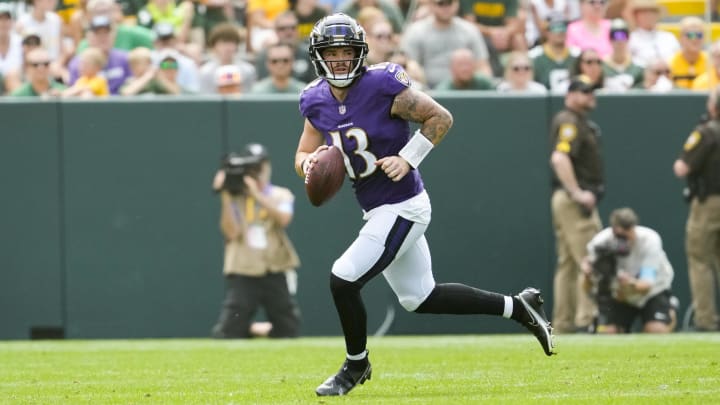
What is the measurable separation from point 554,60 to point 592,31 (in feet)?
2.60

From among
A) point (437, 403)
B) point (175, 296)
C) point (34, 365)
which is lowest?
point (175, 296)

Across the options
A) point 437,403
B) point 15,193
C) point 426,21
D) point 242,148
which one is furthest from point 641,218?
point 437,403

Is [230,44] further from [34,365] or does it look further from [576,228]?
[34,365]

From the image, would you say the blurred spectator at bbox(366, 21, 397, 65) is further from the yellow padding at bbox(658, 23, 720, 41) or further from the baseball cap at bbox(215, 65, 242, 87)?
the yellow padding at bbox(658, 23, 720, 41)

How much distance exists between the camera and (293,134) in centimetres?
1430

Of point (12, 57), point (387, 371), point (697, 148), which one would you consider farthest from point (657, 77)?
point (387, 371)

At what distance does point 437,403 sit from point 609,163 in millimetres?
7946

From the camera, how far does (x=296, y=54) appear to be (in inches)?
601

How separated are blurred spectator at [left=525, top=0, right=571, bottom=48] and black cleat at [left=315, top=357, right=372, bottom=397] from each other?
29.8 feet

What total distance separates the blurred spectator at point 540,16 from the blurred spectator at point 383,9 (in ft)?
4.48

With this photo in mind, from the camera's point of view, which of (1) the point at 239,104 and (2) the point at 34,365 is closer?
(2) the point at 34,365

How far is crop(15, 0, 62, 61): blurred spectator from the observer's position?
1541 cm

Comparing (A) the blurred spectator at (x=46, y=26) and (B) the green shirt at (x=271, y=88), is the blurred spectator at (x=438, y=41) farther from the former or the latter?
(A) the blurred spectator at (x=46, y=26)

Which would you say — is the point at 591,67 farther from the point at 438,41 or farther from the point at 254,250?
the point at 254,250
